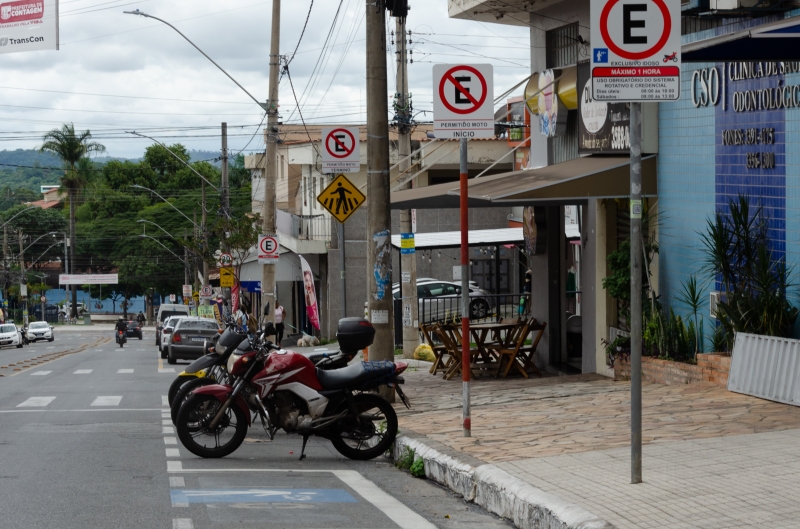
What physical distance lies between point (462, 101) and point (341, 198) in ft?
16.9

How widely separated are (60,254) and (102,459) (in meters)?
96.8

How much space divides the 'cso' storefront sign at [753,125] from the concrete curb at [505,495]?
4.95 metres

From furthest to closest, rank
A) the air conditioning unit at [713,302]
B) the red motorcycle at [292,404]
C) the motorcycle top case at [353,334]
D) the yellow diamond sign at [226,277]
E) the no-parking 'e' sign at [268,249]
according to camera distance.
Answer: the yellow diamond sign at [226,277], the no-parking 'e' sign at [268,249], the air conditioning unit at [713,302], the motorcycle top case at [353,334], the red motorcycle at [292,404]

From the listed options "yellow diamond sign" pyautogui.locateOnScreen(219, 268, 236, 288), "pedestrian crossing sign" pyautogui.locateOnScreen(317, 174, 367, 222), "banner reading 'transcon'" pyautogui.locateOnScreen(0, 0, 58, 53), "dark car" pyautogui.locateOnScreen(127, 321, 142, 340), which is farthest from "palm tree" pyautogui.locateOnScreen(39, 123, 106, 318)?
"pedestrian crossing sign" pyautogui.locateOnScreen(317, 174, 367, 222)

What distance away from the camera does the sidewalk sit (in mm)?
6637

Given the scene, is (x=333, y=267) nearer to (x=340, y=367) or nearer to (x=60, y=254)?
(x=340, y=367)

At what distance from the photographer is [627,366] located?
14.2 meters

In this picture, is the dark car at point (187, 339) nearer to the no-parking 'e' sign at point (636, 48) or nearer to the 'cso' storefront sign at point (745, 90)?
the 'cso' storefront sign at point (745, 90)

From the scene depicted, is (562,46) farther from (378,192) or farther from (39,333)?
(39,333)

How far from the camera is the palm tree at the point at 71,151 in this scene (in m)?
86.9

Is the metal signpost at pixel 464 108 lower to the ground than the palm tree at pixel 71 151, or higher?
lower

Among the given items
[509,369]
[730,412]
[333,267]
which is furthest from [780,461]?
[333,267]

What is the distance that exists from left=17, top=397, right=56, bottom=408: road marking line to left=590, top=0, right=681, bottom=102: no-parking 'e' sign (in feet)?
40.9

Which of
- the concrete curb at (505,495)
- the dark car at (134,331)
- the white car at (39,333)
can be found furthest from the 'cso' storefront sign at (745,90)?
the dark car at (134,331)
